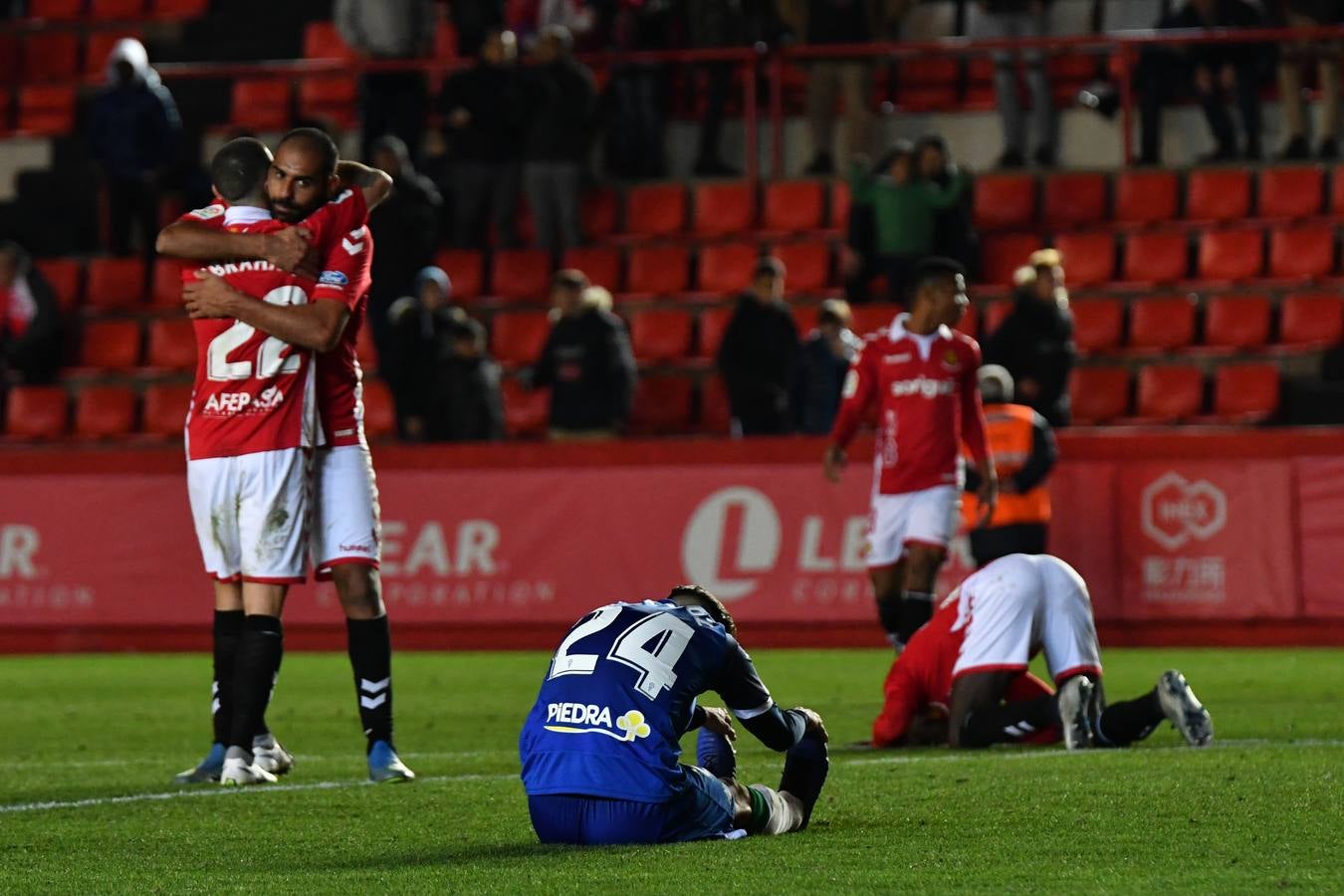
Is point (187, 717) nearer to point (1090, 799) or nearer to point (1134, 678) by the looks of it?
point (1134, 678)

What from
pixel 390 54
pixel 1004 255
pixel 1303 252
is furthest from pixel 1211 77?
pixel 390 54

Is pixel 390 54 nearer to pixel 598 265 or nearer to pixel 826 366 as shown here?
pixel 598 265

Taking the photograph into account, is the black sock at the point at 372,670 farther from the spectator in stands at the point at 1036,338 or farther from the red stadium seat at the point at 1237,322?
the red stadium seat at the point at 1237,322

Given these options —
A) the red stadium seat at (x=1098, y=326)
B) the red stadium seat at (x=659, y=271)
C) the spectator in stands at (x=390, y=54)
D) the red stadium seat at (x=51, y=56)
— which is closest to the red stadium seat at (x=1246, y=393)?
the red stadium seat at (x=1098, y=326)

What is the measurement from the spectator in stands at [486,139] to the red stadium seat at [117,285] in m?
3.08

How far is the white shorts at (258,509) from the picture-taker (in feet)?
28.5

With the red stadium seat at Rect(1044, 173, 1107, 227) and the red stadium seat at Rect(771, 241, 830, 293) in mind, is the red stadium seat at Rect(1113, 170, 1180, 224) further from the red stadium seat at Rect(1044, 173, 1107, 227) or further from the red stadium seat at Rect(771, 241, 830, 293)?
the red stadium seat at Rect(771, 241, 830, 293)

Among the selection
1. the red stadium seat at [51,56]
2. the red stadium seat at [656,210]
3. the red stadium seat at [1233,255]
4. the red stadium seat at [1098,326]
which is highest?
the red stadium seat at [51,56]

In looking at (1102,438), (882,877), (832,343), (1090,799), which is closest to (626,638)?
(882,877)

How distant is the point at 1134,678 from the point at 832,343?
5416 millimetres

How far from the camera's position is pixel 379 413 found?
67.4ft

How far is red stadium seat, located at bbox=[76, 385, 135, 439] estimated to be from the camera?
2136cm

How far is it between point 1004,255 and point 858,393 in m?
8.04

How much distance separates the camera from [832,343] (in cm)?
1845
